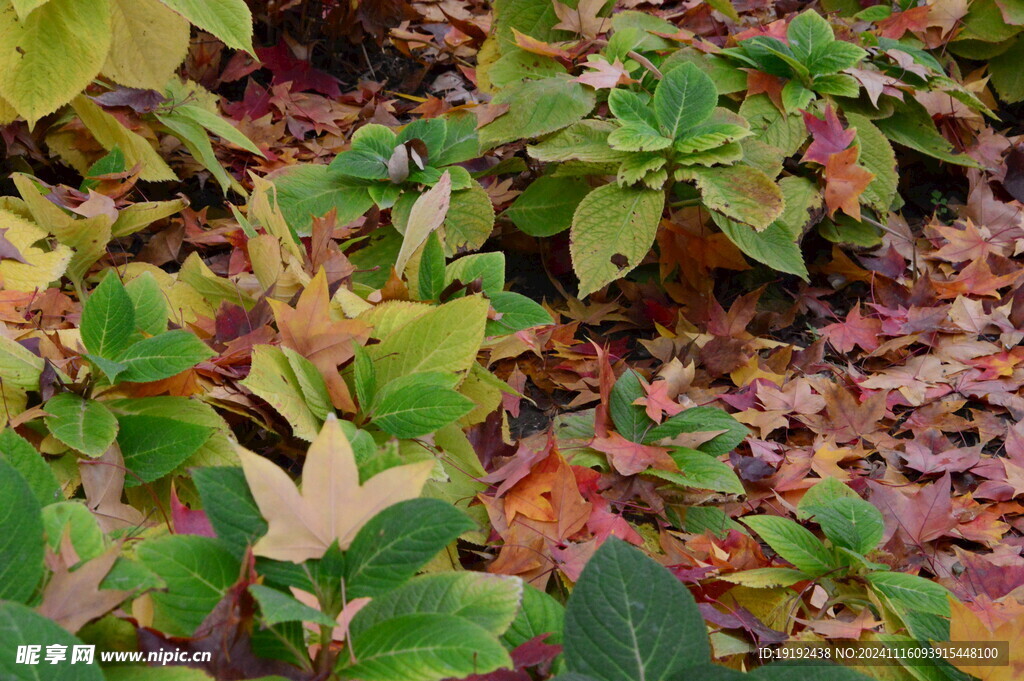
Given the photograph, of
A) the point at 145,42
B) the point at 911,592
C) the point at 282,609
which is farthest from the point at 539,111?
the point at 282,609

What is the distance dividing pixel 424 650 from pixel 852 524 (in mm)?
766

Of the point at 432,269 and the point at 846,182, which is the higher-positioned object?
the point at 432,269

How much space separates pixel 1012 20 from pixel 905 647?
7.55 ft

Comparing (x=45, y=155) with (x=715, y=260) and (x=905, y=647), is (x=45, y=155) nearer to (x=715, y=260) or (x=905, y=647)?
(x=715, y=260)

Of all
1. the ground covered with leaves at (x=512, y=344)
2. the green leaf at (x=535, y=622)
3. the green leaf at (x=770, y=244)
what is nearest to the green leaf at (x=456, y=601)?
the ground covered with leaves at (x=512, y=344)

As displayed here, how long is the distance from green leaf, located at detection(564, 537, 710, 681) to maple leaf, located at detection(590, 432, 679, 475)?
0.71 metres

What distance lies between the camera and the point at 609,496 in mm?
1492

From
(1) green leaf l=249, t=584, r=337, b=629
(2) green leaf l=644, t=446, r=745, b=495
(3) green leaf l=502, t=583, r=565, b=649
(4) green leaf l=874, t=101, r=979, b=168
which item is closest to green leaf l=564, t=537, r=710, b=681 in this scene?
(3) green leaf l=502, t=583, r=565, b=649

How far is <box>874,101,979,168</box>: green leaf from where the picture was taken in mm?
2418

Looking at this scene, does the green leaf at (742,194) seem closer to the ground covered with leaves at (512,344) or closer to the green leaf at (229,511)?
the ground covered with leaves at (512,344)

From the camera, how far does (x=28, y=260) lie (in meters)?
1.46

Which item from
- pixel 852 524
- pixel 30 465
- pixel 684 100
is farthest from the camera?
pixel 684 100

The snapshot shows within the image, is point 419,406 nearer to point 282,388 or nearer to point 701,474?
Result: point 282,388

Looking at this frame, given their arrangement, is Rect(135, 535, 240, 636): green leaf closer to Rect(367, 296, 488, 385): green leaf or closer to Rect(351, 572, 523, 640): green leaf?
Rect(351, 572, 523, 640): green leaf
